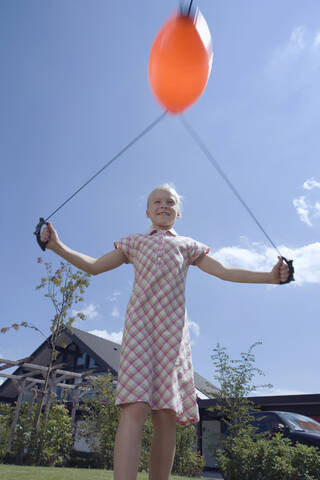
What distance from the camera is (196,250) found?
82.0 inches

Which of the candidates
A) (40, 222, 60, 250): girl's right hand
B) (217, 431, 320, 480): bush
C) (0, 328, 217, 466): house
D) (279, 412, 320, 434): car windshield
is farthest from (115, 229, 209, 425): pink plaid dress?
(0, 328, 217, 466): house

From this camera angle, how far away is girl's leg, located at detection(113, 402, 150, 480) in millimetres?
1477

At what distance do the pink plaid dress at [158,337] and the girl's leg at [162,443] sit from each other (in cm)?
5

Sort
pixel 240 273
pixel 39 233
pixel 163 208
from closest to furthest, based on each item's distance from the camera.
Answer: pixel 39 233 < pixel 240 273 < pixel 163 208

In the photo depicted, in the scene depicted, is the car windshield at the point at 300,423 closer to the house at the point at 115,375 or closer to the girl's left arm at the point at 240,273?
the house at the point at 115,375

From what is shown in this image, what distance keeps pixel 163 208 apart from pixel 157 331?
0.70 metres

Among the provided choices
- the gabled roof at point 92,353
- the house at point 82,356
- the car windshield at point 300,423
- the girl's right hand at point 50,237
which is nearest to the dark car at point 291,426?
the car windshield at point 300,423

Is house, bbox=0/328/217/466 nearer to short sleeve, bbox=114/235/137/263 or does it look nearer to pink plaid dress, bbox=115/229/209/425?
short sleeve, bbox=114/235/137/263

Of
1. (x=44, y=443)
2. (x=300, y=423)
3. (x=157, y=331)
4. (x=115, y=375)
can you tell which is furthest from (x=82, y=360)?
(x=157, y=331)

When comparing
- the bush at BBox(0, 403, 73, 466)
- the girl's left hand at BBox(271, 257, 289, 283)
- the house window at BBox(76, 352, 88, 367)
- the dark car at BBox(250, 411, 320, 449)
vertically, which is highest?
the house window at BBox(76, 352, 88, 367)

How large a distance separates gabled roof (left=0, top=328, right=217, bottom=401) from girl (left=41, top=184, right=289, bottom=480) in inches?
434

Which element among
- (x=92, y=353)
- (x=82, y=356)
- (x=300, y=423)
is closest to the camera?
(x=300, y=423)

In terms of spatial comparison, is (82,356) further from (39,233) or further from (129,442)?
(129,442)

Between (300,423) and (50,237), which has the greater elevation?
(50,237)
